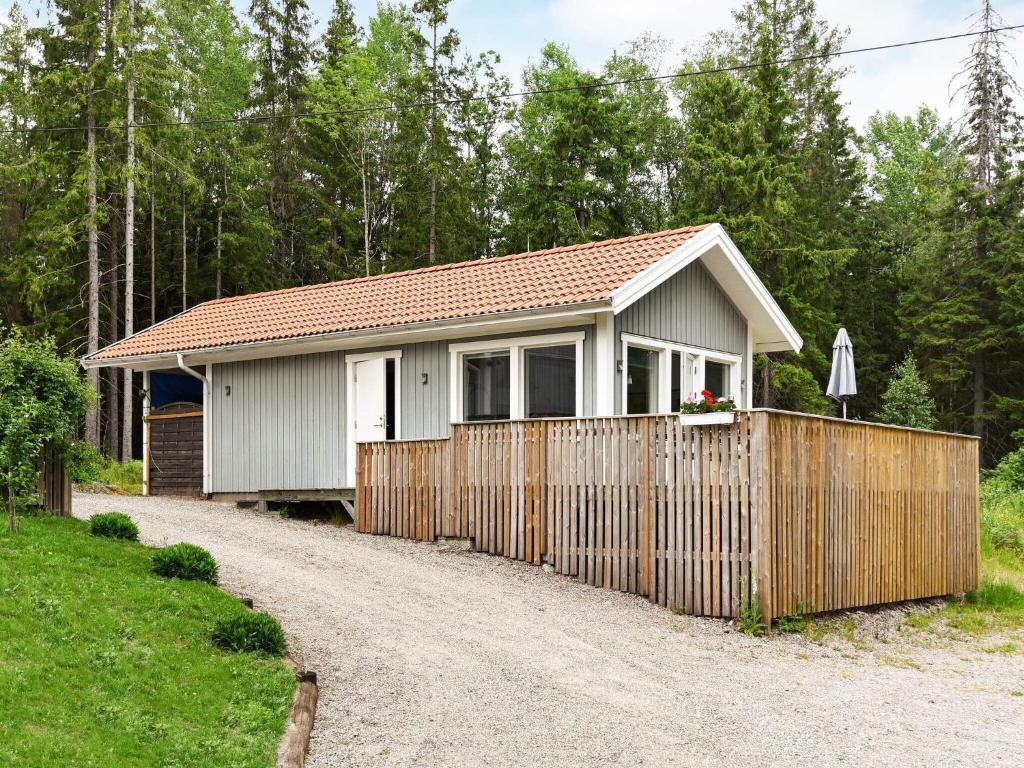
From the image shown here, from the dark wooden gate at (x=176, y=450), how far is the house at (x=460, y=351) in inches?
11.3

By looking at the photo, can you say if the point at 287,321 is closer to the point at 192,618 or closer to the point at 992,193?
the point at 192,618

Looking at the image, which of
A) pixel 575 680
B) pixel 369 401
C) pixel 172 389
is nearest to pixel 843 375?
pixel 369 401

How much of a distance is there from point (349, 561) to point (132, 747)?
6.12 meters

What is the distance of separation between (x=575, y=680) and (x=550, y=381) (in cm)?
661

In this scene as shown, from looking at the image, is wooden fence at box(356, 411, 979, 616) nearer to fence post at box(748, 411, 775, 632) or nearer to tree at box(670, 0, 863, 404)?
fence post at box(748, 411, 775, 632)

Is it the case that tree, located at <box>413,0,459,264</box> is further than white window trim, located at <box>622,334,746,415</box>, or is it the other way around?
tree, located at <box>413,0,459,264</box>

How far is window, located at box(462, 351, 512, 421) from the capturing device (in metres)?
14.3

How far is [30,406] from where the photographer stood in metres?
9.64

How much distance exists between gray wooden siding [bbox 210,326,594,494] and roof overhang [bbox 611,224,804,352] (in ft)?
10.0

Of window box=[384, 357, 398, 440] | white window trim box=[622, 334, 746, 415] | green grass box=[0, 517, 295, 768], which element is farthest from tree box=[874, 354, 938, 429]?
green grass box=[0, 517, 295, 768]

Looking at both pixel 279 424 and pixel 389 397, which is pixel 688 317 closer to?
pixel 389 397

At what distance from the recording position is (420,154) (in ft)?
115

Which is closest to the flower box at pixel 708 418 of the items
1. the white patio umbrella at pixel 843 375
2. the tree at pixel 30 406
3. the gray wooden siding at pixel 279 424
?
the white patio umbrella at pixel 843 375

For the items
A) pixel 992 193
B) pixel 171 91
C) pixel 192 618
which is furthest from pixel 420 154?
pixel 192 618
